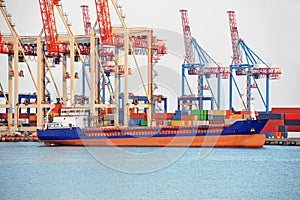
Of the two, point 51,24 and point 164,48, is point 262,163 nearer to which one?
point 164,48

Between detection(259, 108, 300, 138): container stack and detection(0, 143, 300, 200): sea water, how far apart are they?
10.2 meters

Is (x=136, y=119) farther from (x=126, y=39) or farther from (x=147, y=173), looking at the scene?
(x=147, y=173)

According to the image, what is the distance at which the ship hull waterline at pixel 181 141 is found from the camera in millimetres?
74375

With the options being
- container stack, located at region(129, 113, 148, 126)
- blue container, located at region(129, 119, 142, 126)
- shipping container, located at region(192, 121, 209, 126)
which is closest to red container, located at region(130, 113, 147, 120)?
container stack, located at region(129, 113, 148, 126)

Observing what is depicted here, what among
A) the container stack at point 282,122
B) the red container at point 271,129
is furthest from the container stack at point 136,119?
the red container at point 271,129

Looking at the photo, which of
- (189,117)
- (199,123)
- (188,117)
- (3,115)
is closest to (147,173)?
(199,123)

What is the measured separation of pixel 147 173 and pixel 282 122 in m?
33.1

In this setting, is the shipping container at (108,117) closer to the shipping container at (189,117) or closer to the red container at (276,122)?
the shipping container at (189,117)

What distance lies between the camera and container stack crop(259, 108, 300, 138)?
84438mm

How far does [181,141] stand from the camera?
7662 cm

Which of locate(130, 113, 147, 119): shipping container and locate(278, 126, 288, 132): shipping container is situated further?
locate(130, 113, 147, 119): shipping container

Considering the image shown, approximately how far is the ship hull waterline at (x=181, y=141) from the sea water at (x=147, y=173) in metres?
0.84

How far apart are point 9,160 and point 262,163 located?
61.4ft

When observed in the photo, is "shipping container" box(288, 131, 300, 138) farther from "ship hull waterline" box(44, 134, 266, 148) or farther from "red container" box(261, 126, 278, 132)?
"ship hull waterline" box(44, 134, 266, 148)
